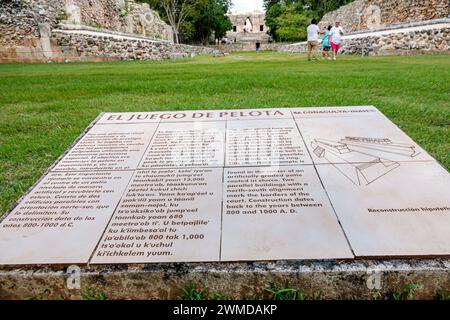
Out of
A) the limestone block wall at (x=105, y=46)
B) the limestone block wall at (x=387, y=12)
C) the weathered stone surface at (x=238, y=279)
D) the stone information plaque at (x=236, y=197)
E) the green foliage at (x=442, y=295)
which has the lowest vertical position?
the green foliage at (x=442, y=295)

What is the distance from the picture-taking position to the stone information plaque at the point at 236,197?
1.54 m

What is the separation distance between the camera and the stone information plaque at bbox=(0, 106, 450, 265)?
5.07ft

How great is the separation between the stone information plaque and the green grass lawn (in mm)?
847

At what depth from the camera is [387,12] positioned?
74.9ft

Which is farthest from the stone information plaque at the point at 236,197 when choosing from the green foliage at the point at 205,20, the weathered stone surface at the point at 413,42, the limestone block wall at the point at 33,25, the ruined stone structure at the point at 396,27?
the green foliage at the point at 205,20

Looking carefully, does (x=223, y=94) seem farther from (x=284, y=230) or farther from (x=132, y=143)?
(x=284, y=230)

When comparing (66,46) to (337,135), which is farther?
(66,46)

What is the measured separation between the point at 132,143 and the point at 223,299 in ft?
4.73

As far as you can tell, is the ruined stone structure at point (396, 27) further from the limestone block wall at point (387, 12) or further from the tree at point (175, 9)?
the tree at point (175, 9)

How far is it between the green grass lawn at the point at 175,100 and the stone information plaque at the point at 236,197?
0.85m

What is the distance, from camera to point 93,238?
5.39ft
